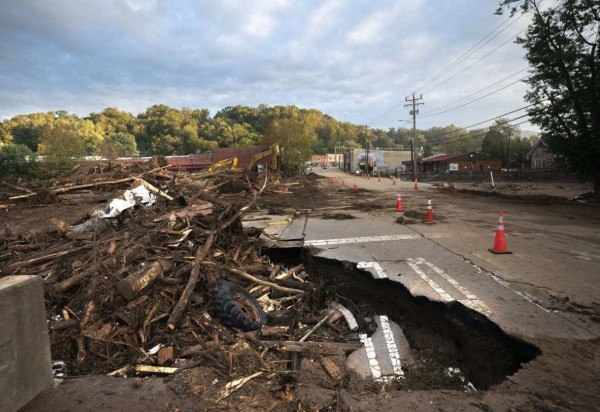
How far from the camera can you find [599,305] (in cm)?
469

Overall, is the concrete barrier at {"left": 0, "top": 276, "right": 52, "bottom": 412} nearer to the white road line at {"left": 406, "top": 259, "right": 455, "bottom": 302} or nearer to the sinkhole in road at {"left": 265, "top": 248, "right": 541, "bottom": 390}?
the sinkhole in road at {"left": 265, "top": 248, "right": 541, "bottom": 390}

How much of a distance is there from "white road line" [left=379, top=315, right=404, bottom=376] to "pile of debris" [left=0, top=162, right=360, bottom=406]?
0.43 metres

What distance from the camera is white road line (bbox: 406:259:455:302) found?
5.14m

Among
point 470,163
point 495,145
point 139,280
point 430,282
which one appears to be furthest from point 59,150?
point 495,145

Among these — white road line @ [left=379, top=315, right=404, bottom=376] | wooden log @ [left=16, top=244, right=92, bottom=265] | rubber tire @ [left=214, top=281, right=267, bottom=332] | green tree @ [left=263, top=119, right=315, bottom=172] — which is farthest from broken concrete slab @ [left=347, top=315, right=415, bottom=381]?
green tree @ [left=263, top=119, right=315, bottom=172]

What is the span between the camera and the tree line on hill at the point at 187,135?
162 feet

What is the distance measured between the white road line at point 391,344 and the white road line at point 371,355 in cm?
20

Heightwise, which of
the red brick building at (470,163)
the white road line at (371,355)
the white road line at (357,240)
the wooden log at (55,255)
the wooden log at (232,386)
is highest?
the red brick building at (470,163)

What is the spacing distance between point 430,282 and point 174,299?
3831mm

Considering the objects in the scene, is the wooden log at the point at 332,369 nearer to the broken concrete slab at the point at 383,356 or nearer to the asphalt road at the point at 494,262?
the broken concrete slab at the point at 383,356

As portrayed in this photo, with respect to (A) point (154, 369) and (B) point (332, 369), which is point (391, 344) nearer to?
(B) point (332, 369)

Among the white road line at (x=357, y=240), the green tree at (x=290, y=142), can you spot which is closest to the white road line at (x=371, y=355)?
the white road line at (x=357, y=240)

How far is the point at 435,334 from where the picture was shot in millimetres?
4988

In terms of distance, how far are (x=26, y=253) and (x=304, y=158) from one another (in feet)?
203
